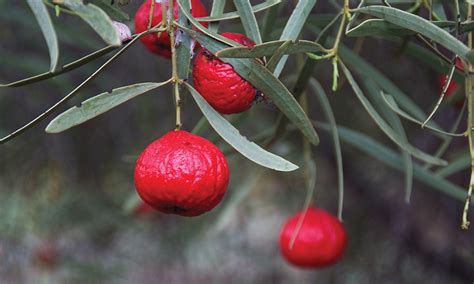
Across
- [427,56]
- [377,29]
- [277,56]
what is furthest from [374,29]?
[427,56]

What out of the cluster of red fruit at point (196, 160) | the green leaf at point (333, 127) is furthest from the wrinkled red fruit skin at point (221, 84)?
the green leaf at point (333, 127)

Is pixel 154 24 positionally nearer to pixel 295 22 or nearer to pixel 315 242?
pixel 295 22

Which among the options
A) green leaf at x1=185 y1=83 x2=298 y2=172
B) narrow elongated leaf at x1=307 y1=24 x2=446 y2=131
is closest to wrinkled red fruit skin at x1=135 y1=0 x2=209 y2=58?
green leaf at x1=185 y1=83 x2=298 y2=172

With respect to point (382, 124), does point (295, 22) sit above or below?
above

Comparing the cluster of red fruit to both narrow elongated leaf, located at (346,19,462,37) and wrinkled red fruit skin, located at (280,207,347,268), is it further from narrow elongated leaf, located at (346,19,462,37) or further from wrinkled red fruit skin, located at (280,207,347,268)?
wrinkled red fruit skin, located at (280,207,347,268)

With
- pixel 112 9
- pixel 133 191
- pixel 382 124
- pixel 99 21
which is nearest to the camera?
pixel 99 21

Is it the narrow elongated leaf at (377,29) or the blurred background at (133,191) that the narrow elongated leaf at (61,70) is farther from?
the blurred background at (133,191)

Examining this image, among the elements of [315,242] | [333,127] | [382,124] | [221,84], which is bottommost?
[315,242]
